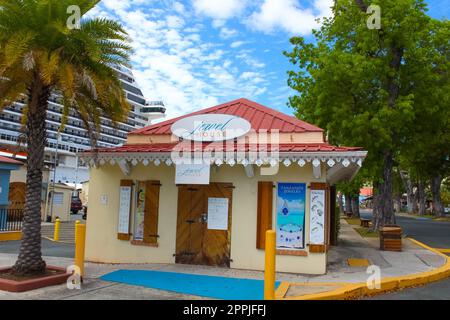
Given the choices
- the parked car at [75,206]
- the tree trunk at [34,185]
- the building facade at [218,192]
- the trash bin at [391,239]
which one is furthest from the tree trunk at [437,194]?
the tree trunk at [34,185]

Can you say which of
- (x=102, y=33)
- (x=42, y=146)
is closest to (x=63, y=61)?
(x=102, y=33)

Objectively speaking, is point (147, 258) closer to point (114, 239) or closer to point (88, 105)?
point (114, 239)

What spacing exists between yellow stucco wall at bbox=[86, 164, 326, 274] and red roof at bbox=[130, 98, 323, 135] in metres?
1.19

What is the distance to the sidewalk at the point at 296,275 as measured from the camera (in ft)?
25.1

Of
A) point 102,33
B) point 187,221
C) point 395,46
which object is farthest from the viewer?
point 395,46

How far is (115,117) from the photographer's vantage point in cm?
997

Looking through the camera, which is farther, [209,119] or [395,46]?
[395,46]

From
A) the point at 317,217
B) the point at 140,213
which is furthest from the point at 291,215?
the point at 140,213

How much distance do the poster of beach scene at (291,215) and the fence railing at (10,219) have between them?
1306cm

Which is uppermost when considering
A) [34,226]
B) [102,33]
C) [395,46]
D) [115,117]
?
[395,46]

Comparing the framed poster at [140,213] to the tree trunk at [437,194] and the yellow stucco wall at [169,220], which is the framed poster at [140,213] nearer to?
the yellow stucco wall at [169,220]

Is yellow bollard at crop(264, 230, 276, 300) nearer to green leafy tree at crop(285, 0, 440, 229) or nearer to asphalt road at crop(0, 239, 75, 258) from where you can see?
asphalt road at crop(0, 239, 75, 258)

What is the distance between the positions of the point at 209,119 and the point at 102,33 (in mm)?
3518

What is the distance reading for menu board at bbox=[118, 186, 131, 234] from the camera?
1135 cm
